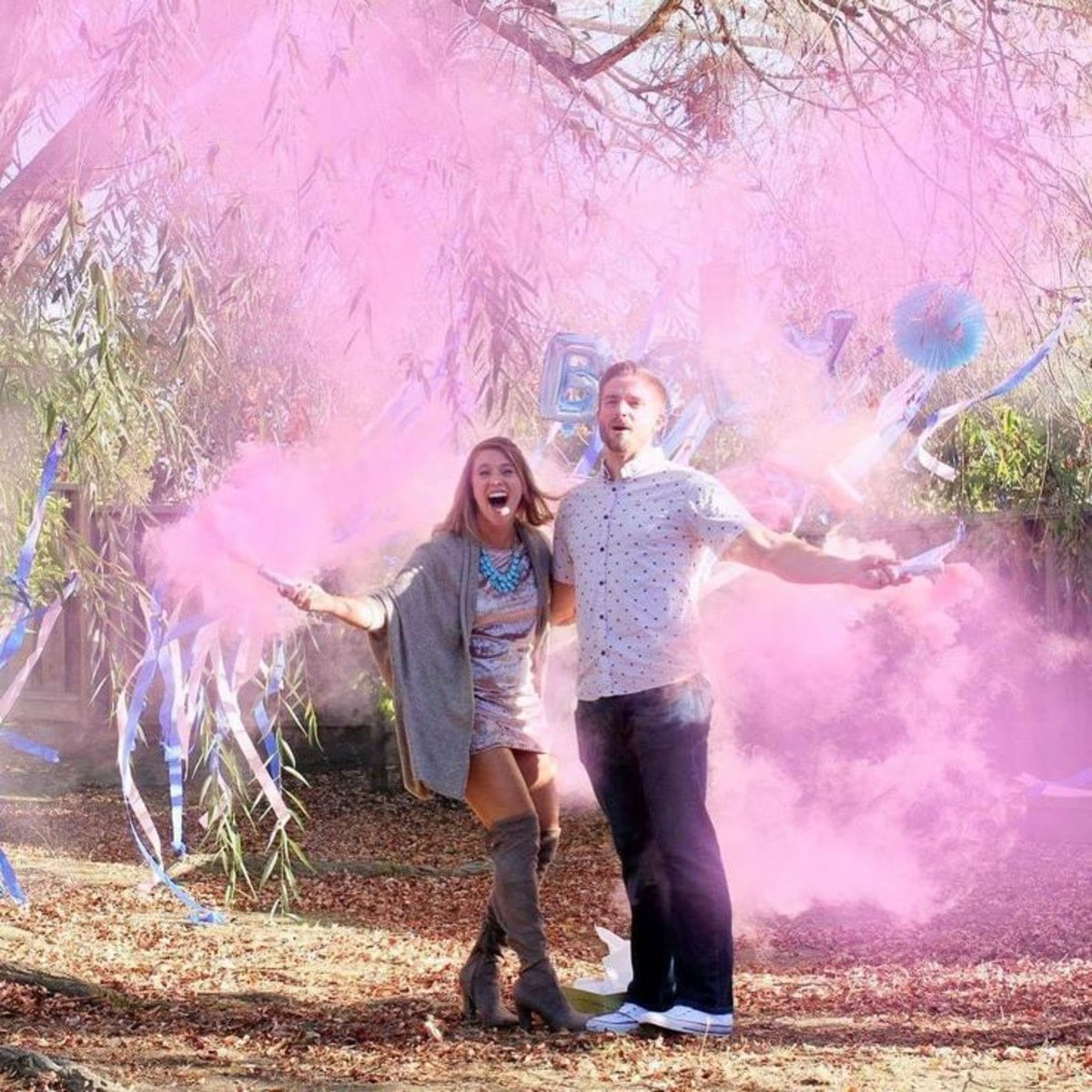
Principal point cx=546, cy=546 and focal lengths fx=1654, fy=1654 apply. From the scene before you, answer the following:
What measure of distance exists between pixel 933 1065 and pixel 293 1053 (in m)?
1.39

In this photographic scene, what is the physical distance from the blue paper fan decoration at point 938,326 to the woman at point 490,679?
1280 mm

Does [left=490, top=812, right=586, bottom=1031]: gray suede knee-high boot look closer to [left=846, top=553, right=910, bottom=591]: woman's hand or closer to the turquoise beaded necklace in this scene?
the turquoise beaded necklace

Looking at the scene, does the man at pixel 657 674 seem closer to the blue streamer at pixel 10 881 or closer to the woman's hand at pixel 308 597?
the woman's hand at pixel 308 597

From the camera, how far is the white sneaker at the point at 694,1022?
142 inches

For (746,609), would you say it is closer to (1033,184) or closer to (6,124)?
(1033,184)

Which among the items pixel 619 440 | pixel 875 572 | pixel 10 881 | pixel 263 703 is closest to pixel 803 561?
pixel 875 572

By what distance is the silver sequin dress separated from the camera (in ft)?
12.1

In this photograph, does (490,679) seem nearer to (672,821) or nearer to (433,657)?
(433,657)

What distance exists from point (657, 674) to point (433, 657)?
50 cm

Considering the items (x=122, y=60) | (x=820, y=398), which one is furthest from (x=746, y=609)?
(x=122, y=60)

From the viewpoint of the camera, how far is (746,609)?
6.58 meters

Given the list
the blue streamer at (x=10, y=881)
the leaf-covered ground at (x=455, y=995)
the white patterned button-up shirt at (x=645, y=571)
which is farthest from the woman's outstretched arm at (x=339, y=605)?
the blue streamer at (x=10, y=881)

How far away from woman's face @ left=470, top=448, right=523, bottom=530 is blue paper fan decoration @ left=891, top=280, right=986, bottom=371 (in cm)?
134

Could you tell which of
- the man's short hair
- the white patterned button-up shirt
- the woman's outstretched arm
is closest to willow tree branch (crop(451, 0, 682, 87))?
the man's short hair
